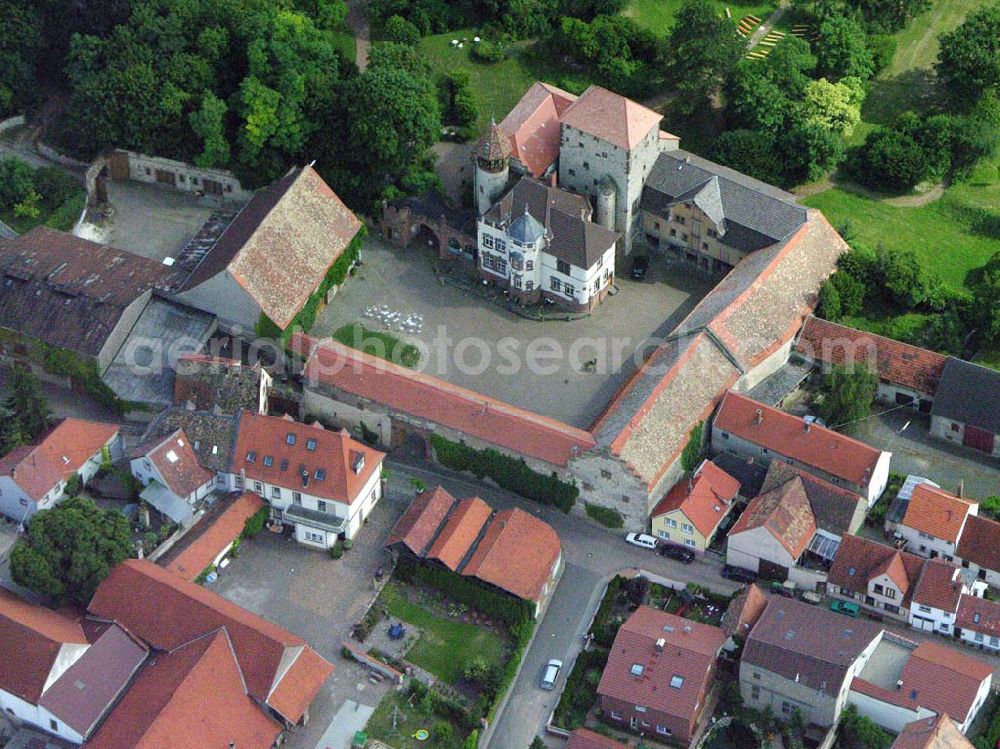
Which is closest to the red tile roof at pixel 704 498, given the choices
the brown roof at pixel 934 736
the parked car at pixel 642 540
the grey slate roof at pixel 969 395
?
the parked car at pixel 642 540

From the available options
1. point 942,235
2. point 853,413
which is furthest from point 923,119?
point 853,413

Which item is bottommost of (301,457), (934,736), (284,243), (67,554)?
(67,554)

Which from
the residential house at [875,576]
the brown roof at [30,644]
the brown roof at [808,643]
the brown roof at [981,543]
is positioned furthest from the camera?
the brown roof at [981,543]

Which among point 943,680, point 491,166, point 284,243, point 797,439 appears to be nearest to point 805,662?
point 943,680

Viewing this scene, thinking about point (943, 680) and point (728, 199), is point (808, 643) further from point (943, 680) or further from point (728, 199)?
point (728, 199)

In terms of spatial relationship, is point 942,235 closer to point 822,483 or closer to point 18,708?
point 822,483

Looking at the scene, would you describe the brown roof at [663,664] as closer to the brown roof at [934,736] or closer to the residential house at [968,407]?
the brown roof at [934,736]
